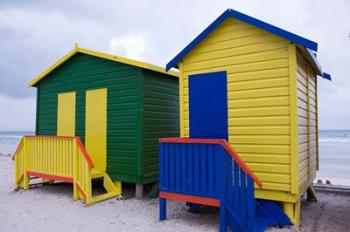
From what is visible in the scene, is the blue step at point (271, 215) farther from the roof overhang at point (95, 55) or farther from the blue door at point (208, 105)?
the roof overhang at point (95, 55)

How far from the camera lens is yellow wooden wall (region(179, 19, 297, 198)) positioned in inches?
183

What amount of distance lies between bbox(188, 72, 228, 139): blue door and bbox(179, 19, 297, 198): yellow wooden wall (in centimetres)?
13

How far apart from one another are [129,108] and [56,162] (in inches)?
96.3

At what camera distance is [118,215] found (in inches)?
220

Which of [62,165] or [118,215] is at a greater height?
[62,165]

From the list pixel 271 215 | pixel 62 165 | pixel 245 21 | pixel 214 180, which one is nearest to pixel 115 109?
pixel 62 165

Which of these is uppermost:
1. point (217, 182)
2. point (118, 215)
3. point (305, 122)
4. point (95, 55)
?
point (95, 55)

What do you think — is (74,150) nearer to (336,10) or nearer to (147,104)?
(147,104)

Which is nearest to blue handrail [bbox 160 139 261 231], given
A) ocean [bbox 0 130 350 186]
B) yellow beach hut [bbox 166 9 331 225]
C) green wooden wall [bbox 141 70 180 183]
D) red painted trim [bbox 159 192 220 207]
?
red painted trim [bbox 159 192 220 207]

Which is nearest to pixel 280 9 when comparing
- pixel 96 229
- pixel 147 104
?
pixel 147 104

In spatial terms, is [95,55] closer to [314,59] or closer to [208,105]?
[208,105]

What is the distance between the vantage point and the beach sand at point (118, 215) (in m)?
4.86

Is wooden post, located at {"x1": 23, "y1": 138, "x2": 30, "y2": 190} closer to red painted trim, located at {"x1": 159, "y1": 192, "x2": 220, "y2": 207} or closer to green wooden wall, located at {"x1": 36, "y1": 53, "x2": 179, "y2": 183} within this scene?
green wooden wall, located at {"x1": 36, "y1": 53, "x2": 179, "y2": 183}

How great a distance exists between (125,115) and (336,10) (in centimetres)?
784
